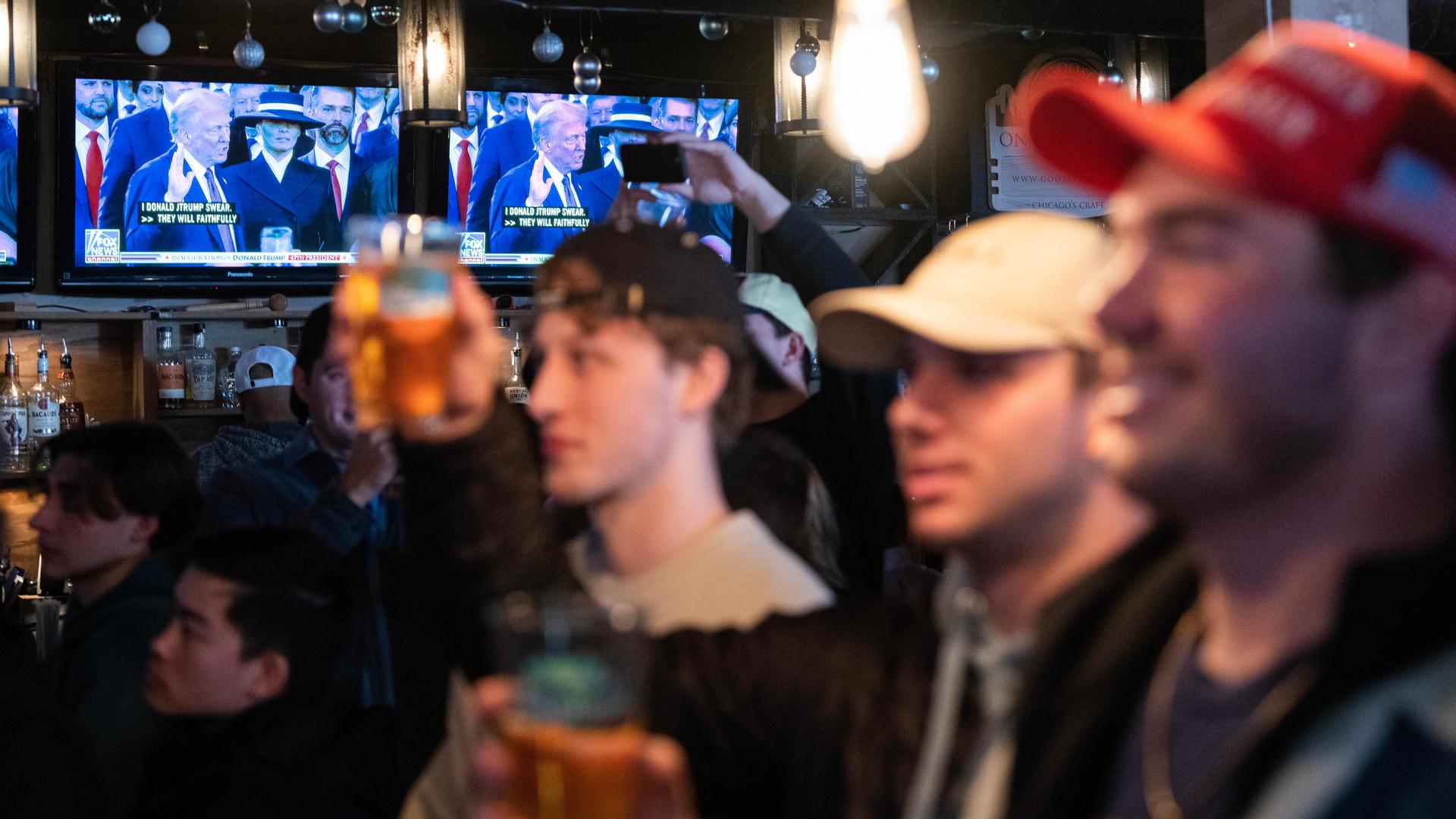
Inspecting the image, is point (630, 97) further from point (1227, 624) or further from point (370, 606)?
point (1227, 624)

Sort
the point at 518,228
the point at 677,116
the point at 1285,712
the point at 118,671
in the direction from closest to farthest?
the point at 1285,712, the point at 118,671, the point at 518,228, the point at 677,116

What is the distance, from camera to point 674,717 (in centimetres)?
152

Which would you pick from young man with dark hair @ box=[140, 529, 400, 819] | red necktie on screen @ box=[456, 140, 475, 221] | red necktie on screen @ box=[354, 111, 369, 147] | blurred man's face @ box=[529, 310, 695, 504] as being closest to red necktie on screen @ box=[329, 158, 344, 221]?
red necktie on screen @ box=[354, 111, 369, 147]

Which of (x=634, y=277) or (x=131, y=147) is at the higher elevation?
(x=131, y=147)

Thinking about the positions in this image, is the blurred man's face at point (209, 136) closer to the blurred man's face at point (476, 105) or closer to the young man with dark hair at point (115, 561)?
the blurred man's face at point (476, 105)

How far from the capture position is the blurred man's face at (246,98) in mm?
5551

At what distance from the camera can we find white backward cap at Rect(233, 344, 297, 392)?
16.9 feet

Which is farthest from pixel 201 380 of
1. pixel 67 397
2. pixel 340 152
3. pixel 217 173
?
pixel 340 152

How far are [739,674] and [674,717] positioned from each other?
81 mm

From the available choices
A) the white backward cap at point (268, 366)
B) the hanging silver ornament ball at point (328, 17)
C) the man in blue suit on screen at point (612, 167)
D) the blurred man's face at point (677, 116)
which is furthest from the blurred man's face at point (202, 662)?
the blurred man's face at point (677, 116)

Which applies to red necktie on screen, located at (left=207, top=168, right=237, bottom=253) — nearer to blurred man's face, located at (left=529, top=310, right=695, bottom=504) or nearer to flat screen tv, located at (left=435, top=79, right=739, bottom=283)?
flat screen tv, located at (left=435, top=79, right=739, bottom=283)

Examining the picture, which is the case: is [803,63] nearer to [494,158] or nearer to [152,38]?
[494,158]

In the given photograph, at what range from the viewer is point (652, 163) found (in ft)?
8.31

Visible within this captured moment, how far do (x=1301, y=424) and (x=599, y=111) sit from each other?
5.30m
